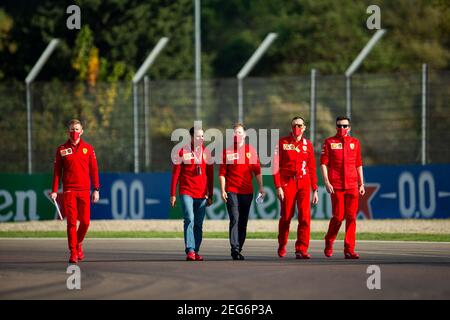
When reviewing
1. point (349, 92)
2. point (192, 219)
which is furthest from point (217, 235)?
point (192, 219)

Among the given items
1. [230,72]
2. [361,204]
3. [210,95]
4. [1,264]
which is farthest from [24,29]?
[1,264]

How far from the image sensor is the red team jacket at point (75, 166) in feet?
56.8

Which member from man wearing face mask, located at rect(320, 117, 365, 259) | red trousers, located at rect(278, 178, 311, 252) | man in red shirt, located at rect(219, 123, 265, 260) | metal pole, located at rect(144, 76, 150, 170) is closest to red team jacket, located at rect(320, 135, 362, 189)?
man wearing face mask, located at rect(320, 117, 365, 259)

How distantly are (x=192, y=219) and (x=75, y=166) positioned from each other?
1701 mm

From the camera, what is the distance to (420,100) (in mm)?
28859

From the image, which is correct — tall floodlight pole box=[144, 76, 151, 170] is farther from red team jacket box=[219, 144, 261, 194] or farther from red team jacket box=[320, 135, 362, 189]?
red team jacket box=[320, 135, 362, 189]

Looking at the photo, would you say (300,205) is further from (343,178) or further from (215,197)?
(215,197)

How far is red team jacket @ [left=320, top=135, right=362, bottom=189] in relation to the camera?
17375mm

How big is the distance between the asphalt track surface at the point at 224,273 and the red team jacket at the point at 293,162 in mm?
1105

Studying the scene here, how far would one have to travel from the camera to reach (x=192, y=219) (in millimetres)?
17391

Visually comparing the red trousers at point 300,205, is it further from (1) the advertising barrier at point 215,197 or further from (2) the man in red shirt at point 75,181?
(1) the advertising barrier at point 215,197

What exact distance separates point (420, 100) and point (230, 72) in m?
42.2

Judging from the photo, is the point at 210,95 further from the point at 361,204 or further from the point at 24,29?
the point at 24,29

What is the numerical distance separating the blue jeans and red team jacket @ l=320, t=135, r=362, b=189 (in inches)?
69.0
